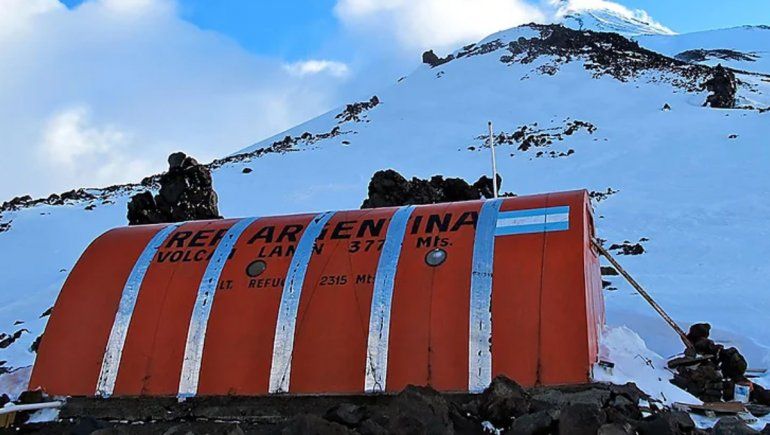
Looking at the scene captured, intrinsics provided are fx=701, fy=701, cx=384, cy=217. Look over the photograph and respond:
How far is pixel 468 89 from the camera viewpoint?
61.4m

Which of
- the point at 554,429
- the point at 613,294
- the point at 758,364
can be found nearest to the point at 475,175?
the point at 613,294

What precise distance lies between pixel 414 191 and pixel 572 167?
2048 cm

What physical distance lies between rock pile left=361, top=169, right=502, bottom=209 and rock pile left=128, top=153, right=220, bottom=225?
4521 mm

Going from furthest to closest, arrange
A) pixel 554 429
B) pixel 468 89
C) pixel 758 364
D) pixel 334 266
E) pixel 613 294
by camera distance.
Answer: pixel 468 89, pixel 613 294, pixel 758 364, pixel 334 266, pixel 554 429

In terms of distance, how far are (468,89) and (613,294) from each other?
154 feet

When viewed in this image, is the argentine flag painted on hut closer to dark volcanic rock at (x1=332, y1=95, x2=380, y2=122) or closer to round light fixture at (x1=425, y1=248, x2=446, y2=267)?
round light fixture at (x1=425, y1=248, x2=446, y2=267)

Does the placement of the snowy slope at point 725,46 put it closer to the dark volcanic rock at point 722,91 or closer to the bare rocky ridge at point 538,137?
the dark volcanic rock at point 722,91

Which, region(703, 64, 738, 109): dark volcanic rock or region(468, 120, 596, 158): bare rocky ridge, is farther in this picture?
region(703, 64, 738, 109): dark volcanic rock

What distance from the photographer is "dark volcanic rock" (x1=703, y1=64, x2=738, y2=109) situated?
150 ft

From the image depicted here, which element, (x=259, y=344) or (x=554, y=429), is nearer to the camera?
(x=554, y=429)

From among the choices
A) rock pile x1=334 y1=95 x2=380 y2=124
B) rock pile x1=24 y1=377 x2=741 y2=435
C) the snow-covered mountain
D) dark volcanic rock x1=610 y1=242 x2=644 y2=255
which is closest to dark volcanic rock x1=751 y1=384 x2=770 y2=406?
rock pile x1=24 y1=377 x2=741 y2=435

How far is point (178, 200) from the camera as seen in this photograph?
1834 centimetres

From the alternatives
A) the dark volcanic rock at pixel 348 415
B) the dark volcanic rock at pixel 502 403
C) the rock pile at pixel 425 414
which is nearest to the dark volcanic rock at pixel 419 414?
the rock pile at pixel 425 414

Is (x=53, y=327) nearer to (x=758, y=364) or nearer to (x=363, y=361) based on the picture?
(x=363, y=361)
